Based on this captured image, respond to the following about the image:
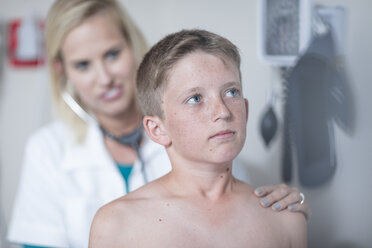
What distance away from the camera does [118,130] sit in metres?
1.12

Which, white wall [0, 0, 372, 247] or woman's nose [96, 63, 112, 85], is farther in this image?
woman's nose [96, 63, 112, 85]

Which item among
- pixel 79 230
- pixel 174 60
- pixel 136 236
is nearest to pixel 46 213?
pixel 79 230

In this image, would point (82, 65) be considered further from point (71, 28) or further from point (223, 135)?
point (223, 135)

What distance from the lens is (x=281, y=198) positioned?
2.30ft

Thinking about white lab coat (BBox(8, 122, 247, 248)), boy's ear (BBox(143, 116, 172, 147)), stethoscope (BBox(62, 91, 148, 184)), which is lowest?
white lab coat (BBox(8, 122, 247, 248))

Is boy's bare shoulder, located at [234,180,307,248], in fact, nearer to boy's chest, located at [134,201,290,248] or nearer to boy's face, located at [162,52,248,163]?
boy's chest, located at [134,201,290,248]

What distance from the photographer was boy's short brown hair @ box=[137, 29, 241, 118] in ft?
2.09

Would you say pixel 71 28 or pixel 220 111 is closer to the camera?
pixel 220 111

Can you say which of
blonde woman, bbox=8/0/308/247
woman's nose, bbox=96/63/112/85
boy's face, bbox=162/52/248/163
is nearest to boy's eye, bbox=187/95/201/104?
boy's face, bbox=162/52/248/163

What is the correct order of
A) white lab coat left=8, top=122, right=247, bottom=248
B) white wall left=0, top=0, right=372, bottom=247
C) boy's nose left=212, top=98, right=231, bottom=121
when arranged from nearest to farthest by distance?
boy's nose left=212, top=98, right=231, bottom=121
white wall left=0, top=0, right=372, bottom=247
white lab coat left=8, top=122, right=247, bottom=248

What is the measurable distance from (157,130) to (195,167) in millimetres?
82

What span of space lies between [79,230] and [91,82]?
33cm

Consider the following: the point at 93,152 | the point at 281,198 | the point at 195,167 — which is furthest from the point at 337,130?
the point at 93,152

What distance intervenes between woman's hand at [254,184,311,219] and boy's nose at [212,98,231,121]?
17 cm
